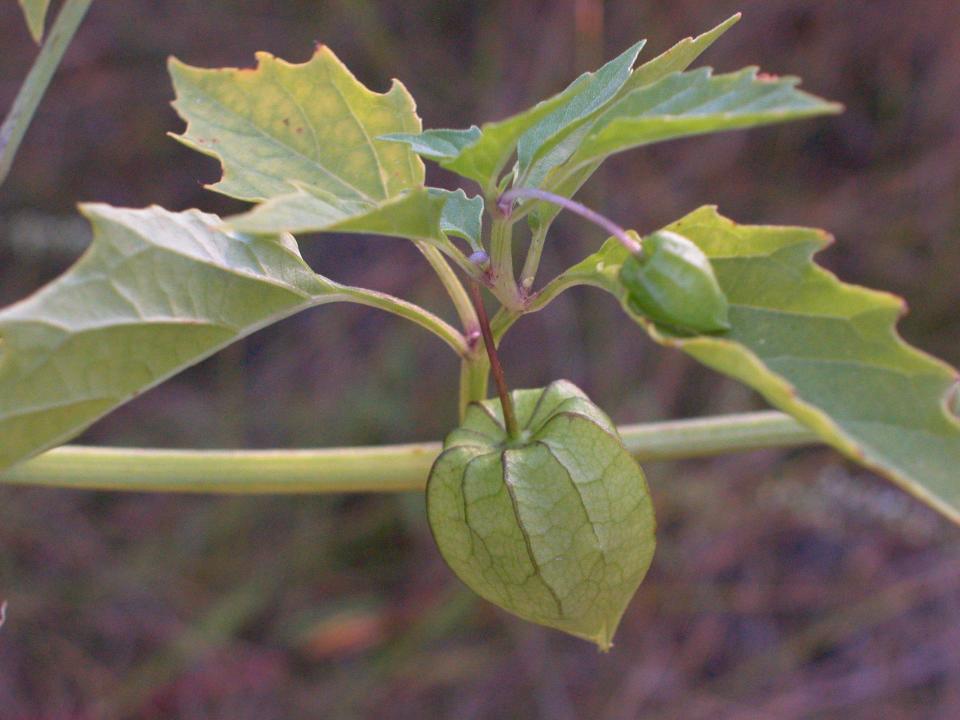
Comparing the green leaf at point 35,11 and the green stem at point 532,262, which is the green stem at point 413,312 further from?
the green leaf at point 35,11

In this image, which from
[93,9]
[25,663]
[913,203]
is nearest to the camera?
[25,663]

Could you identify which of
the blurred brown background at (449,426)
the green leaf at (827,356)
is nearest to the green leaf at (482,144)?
the green leaf at (827,356)

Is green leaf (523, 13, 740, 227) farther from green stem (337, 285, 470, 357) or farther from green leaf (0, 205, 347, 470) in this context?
green leaf (0, 205, 347, 470)

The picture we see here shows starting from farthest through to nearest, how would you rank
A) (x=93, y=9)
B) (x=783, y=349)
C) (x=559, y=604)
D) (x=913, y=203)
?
(x=93, y=9) < (x=913, y=203) < (x=559, y=604) < (x=783, y=349)

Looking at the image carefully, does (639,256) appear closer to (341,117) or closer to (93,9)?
(341,117)

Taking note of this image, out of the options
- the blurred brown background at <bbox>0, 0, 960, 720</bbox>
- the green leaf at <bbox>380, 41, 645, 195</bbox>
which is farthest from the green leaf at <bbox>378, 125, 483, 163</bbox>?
the blurred brown background at <bbox>0, 0, 960, 720</bbox>

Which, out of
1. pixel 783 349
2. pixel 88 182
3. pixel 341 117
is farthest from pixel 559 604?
pixel 88 182
